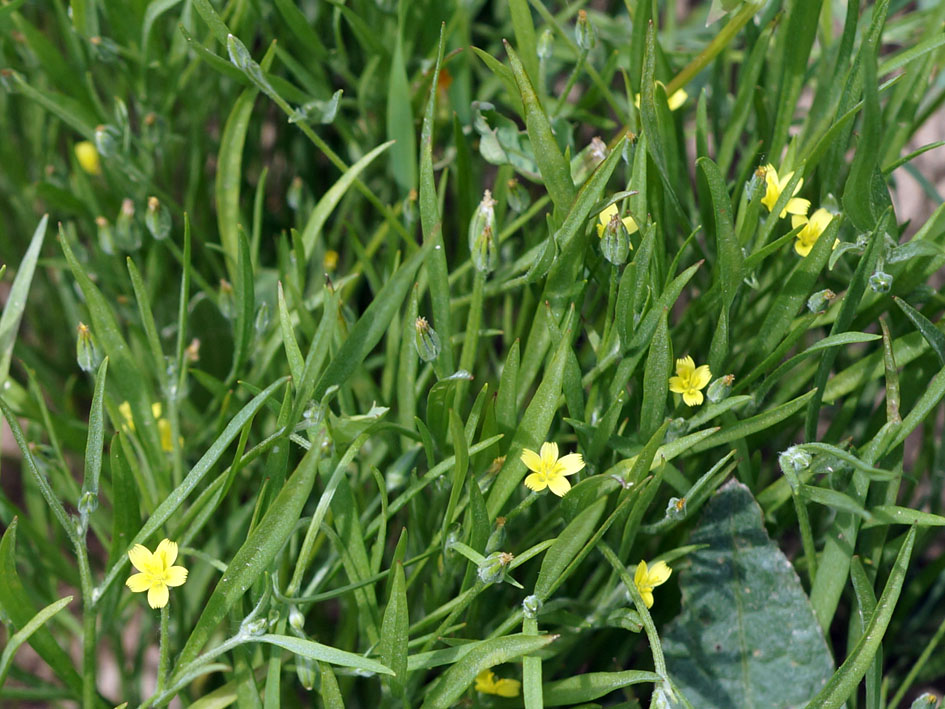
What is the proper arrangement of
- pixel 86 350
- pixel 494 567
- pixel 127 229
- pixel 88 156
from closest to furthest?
pixel 494 567, pixel 86 350, pixel 127 229, pixel 88 156

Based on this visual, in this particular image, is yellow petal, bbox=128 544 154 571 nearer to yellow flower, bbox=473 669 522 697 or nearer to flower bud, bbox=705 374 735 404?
yellow flower, bbox=473 669 522 697

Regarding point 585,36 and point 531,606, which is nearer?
point 531,606

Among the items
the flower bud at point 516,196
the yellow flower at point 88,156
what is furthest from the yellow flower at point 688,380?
the yellow flower at point 88,156

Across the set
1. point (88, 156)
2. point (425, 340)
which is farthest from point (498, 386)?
point (88, 156)

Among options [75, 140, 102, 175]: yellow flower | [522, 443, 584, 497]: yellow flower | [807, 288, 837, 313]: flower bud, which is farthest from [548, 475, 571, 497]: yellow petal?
[75, 140, 102, 175]: yellow flower

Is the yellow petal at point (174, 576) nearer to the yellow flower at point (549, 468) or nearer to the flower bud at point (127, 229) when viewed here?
the yellow flower at point (549, 468)

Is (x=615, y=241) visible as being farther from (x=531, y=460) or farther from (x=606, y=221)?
(x=531, y=460)

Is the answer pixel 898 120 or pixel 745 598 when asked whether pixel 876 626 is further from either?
pixel 898 120
